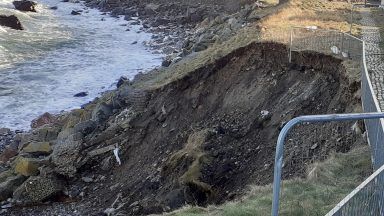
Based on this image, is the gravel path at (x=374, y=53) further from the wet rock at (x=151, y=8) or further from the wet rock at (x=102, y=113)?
the wet rock at (x=151, y=8)

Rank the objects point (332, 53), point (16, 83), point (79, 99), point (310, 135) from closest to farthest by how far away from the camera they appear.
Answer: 1. point (310, 135)
2. point (332, 53)
3. point (79, 99)
4. point (16, 83)

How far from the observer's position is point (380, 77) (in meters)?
15.2

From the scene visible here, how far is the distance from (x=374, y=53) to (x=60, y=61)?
66.3ft

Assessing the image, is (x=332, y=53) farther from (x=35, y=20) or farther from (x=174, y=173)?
(x=35, y=20)

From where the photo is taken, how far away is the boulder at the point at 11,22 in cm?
4178

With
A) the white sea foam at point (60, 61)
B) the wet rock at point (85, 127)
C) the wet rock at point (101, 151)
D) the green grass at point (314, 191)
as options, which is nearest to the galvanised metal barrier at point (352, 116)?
the green grass at point (314, 191)

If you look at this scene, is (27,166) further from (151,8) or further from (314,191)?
(151,8)

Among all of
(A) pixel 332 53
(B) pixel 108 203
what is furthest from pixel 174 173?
(A) pixel 332 53

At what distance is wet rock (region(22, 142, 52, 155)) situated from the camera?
19.3 m

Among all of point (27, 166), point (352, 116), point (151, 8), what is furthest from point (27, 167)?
point (151, 8)

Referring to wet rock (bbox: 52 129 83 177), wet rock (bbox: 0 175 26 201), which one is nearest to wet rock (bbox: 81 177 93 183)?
wet rock (bbox: 52 129 83 177)

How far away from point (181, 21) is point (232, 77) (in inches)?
912

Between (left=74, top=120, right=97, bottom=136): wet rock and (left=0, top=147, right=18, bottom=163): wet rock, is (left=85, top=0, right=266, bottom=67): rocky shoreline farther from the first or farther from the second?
(left=0, top=147, right=18, bottom=163): wet rock

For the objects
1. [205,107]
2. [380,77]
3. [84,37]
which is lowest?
[84,37]
